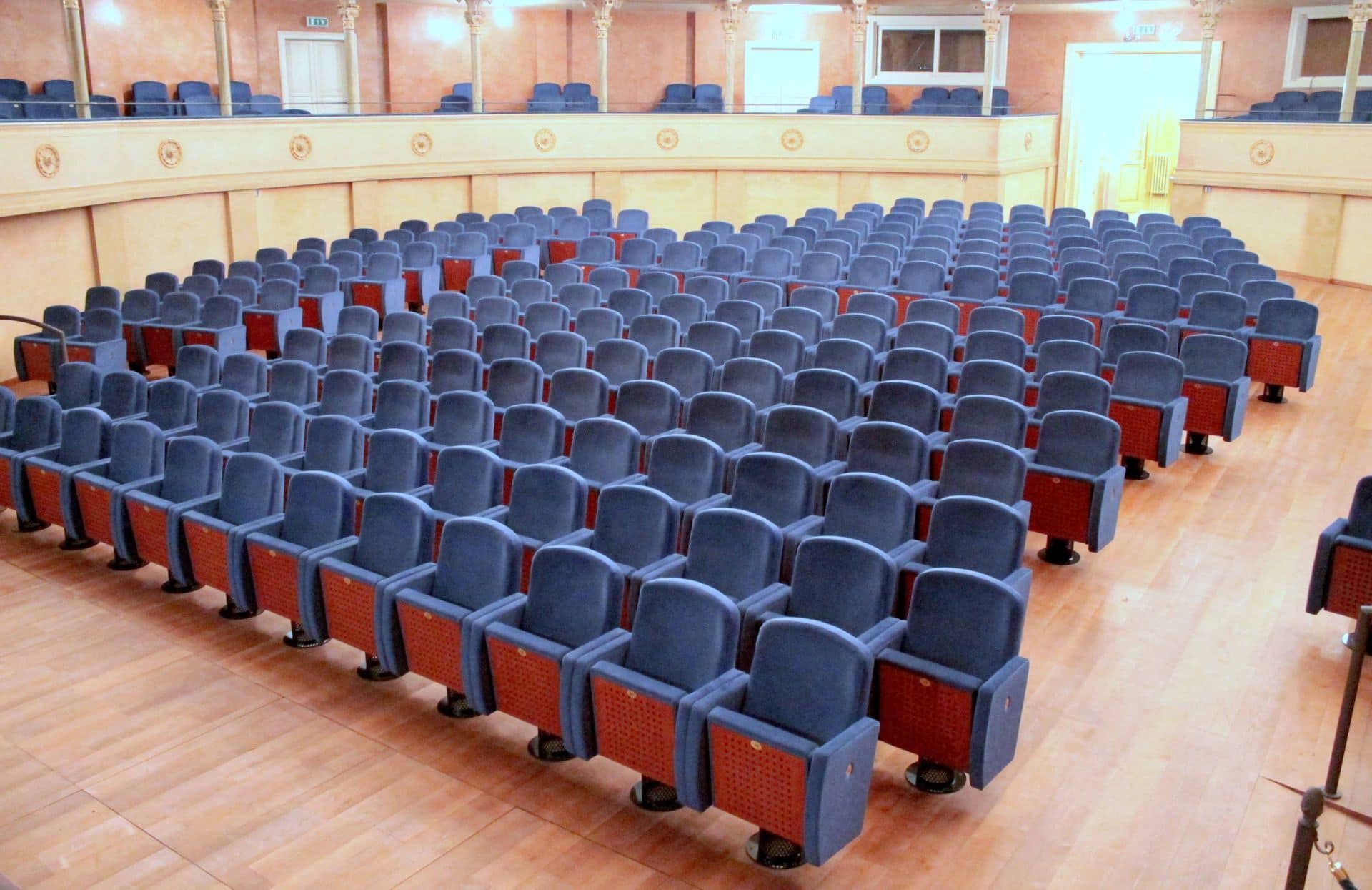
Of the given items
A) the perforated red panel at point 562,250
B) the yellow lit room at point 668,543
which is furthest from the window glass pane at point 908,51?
the perforated red panel at point 562,250

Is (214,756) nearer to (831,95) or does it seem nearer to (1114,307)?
(1114,307)

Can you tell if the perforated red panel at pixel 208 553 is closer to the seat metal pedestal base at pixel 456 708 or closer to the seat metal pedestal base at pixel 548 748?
the seat metal pedestal base at pixel 456 708

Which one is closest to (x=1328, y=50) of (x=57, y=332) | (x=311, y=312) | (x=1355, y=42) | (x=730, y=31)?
(x=1355, y=42)

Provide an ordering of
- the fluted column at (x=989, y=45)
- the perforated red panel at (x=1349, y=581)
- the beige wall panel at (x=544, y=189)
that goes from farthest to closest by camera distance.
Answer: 1. the fluted column at (x=989, y=45)
2. the beige wall panel at (x=544, y=189)
3. the perforated red panel at (x=1349, y=581)

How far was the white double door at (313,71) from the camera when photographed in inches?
720

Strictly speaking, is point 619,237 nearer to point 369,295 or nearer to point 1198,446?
point 369,295

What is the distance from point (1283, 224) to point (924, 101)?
6737 mm

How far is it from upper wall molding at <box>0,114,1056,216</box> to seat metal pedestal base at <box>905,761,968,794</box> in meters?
10.3

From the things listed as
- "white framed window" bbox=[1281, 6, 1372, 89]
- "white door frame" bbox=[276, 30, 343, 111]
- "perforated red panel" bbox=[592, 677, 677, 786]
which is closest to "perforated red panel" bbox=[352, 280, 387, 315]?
"perforated red panel" bbox=[592, 677, 677, 786]

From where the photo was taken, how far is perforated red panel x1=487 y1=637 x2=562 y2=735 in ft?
15.3

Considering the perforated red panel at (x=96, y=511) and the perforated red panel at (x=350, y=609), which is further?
the perforated red panel at (x=96, y=511)

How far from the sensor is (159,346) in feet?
34.5

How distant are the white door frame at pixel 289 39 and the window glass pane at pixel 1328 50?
49.3 ft

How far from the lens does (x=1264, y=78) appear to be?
18.8 meters
